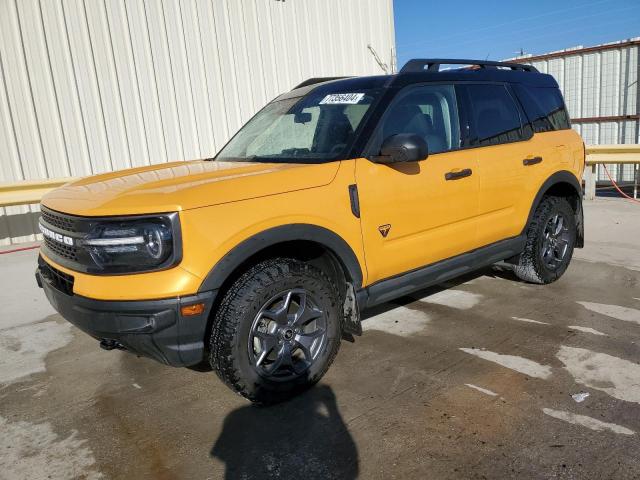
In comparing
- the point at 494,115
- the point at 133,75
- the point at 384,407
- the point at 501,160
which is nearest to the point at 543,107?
the point at 494,115

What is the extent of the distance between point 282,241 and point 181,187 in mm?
599

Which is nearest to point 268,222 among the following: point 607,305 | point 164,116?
point 607,305

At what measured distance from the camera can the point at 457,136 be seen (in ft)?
12.4

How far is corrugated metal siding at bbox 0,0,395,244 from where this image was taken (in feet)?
24.5

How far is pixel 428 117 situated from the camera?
3.67 meters

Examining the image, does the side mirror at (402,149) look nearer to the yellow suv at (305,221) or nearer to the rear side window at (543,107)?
the yellow suv at (305,221)

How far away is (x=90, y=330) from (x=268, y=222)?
105 centimetres

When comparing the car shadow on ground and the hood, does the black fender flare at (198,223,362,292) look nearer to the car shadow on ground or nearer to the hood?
the hood

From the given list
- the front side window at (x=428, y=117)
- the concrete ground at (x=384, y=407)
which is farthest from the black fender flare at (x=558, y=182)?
the front side window at (x=428, y=117)

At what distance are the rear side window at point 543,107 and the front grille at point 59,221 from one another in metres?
3.60

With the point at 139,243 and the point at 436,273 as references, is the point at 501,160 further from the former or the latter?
the point at 139,243

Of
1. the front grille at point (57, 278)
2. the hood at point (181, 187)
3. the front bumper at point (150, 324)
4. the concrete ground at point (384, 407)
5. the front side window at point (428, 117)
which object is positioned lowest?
the concrete ground at point (384, 407)

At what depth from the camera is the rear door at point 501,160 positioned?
12.9 feet

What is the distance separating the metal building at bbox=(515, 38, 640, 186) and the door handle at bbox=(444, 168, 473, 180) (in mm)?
8933
